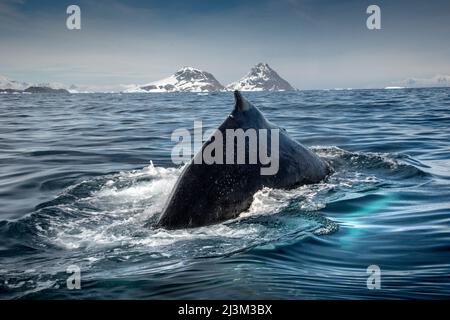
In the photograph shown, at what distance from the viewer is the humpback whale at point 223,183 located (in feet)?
18.7

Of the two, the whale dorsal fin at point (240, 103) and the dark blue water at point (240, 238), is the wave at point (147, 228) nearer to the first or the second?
the dark blue water at point (240, 238)

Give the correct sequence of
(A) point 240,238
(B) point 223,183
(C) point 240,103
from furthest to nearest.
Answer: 1. (C) point 240,103
2. (B) point 223,183
3. (A) point 240,238

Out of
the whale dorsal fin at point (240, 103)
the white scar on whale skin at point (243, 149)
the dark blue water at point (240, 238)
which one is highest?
the whale dorsal fin at point (240, 103)

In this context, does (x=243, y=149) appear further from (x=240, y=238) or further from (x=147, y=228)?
(x=147, y=228)

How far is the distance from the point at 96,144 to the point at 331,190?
10967 mm

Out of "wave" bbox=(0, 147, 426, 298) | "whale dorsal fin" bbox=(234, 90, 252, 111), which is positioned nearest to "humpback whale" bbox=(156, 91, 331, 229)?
"whale dorsal fin" bbox=(234, 90, 252, 111)

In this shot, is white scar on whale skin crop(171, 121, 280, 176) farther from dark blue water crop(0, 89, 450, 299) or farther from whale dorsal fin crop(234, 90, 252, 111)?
dark blue water crop(0, 89, 450, 299)

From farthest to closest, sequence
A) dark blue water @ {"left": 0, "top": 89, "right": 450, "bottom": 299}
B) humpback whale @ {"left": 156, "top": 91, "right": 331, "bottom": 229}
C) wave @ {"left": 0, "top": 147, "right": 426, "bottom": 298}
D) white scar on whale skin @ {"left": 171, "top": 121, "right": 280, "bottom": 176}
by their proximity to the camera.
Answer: white scar on whale skin @ {"left": 171, "top": 121, "right": 280, "bottom": 176} < humpback whale @ {"left": 156, "top": 91, "right": 331, "bottom": 229} < wave @ {"left": 0, "top": 147, "right": 426, "bottom": 298} < dark blue water @ {"left": 0, "top": 89, "right": 450, "bottom": 299}

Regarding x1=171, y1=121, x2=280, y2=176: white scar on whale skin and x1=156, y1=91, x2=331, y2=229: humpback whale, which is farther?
x1=171, y1=121, x2=280, y2=176: white scar on whale skin

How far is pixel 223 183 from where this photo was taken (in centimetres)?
581

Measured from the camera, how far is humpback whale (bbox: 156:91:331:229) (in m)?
5.70

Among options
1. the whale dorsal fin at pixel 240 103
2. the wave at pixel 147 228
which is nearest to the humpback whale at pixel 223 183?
the whale dorsal fin at pixel 240 103

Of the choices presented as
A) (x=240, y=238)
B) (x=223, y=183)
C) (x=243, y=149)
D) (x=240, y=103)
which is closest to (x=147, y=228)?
(x=223, y=183)
